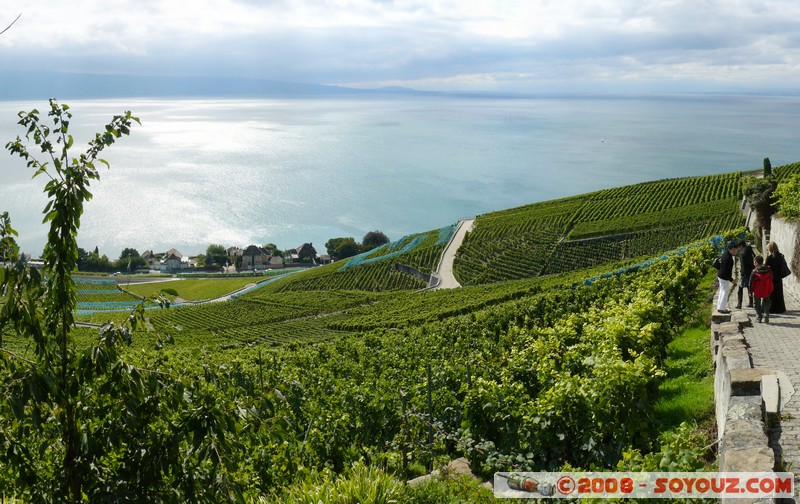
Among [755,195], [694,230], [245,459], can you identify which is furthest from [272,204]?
[245,459]

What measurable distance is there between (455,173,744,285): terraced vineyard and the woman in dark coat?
153 feet

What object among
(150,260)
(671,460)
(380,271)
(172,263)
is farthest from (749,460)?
(150,260)

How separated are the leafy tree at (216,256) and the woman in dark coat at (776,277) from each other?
373ft

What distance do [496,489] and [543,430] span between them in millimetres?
1175

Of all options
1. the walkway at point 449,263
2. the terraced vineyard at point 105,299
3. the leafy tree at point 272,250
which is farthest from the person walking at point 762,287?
the leafy tree at point 272,250

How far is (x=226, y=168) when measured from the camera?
197 m

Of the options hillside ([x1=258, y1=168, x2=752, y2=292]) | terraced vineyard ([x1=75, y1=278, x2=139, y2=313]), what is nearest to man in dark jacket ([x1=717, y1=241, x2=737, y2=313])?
hillside ([x1=258, y1=168, x2=752, y2=292])

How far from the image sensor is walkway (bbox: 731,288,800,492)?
253 inches

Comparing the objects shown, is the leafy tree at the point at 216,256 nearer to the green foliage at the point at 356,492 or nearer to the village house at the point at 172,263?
the village house at the point at 172,263

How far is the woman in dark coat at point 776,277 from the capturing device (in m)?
12.6

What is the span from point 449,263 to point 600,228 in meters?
16.2

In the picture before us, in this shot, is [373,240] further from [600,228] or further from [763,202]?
[763,202]

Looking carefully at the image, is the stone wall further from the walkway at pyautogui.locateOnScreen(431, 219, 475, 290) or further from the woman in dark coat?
the walkway at pyautogui.locateOnScreen(431, 219, 475, 290)

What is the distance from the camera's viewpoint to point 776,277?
12719mm
